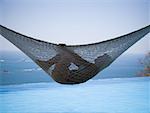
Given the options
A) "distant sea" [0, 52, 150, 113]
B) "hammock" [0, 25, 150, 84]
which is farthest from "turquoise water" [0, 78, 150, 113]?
"hammock" [0, 25, 150, 84]

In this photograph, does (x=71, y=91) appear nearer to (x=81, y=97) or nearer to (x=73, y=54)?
(x=81, y=97)

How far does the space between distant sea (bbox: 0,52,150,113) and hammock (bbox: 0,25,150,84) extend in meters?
1.59

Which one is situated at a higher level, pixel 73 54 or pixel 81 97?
pixel 73 54

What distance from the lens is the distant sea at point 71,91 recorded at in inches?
160

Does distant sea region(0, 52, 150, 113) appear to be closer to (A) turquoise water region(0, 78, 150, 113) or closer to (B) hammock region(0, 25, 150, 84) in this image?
(A) turquoise water region(0, 78, 150, 113)

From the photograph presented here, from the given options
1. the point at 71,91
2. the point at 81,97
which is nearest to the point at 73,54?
the point at 81,97

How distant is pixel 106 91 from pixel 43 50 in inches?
116

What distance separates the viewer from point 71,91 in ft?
16.4

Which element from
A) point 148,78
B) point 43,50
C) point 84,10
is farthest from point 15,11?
point 148,78

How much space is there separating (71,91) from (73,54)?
2.78 meters

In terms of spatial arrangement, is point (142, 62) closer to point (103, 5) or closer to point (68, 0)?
point (103, 5)

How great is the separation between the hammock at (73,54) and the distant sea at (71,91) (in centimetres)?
159

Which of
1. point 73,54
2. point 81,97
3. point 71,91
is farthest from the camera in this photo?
point 71,91

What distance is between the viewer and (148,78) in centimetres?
542
